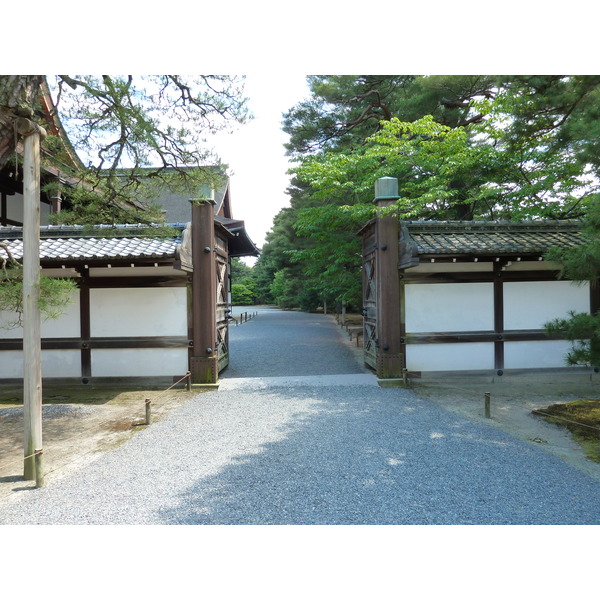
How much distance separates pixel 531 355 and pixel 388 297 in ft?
11.0

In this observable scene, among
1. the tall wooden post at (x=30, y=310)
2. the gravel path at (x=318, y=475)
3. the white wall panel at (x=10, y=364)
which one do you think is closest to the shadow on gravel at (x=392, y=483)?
the gravel path at (x=318, y=475)

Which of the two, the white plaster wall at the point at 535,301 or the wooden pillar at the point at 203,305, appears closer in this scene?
the wooden pillar at the point at 203,305

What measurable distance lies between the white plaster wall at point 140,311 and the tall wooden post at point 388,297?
4.15m

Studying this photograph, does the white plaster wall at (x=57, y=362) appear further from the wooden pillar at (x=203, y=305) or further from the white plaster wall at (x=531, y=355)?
the white plaster wall at (x=531, y=355)

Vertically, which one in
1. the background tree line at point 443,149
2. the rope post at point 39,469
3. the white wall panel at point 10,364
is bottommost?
the rope post at point 39,469

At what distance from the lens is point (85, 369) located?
7906mm

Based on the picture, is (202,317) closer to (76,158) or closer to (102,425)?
(102,425)

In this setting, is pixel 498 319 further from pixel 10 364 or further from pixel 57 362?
pixel 10 364

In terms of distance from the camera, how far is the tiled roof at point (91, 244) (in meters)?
7.06

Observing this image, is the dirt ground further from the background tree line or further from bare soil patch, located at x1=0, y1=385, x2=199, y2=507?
the background tree line

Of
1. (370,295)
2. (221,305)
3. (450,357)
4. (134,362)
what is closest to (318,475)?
(450,357)

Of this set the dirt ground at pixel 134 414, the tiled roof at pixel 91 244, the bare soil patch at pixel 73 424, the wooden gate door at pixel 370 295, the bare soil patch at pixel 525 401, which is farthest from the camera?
the wooden gate door at pixel 370 295

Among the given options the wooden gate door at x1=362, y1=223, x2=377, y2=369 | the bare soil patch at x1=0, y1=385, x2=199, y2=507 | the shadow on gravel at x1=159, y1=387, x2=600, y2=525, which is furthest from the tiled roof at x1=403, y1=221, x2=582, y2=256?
the bare soil patch at x1=0, y1=385, x2=199, y2=507

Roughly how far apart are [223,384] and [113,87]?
5.54m
